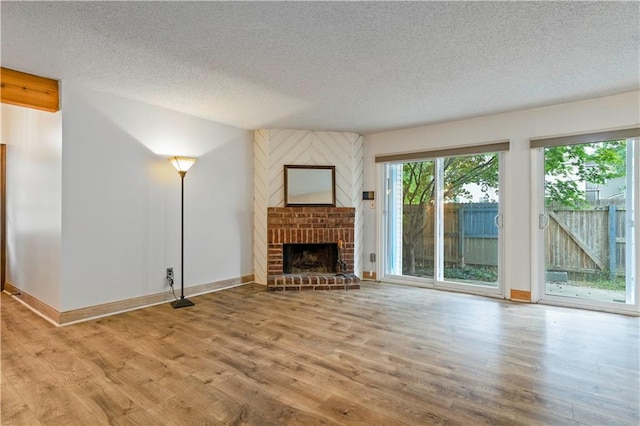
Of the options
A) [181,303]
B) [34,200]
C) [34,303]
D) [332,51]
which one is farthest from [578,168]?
[34,303]

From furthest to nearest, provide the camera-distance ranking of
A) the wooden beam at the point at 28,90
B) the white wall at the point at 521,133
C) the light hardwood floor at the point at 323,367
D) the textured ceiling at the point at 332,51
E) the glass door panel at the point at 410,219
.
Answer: the glass door panel at the point at 410,219 → the white wall at the point at 521,133 → the wooden beam at the point at 28,90 → the textured ceiling at the point at 332,51 → the light hardwood floor at the point at 323,367

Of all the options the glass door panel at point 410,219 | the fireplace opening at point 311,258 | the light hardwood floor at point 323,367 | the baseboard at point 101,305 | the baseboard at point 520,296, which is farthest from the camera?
the fireplace opening at point 311,258

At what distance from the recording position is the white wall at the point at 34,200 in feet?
10.3

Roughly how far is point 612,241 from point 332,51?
3605 mm

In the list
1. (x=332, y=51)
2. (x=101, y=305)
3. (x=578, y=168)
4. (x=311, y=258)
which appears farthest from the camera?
(x=311, y=258)

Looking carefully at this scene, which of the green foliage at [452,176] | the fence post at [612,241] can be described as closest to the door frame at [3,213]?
the green foliage at [452,176]

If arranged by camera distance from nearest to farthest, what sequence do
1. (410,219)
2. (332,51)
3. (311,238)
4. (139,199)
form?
(332,51), (139,199), (311,238), (410,219)

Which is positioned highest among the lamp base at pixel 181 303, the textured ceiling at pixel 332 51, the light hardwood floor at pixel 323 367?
the textured ceiling at pixel 332 51

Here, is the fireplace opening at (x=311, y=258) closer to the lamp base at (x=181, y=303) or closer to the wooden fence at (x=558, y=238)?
the wooden fence at (x=558, y=238)

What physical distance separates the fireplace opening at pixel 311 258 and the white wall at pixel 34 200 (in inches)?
108

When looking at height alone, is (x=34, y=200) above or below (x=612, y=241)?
above

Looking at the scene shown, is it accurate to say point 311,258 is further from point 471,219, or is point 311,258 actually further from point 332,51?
point 332,51

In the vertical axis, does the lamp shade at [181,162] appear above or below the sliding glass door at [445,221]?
above

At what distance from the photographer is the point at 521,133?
3.92 m
